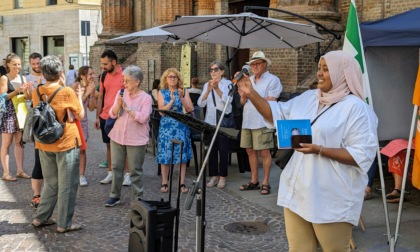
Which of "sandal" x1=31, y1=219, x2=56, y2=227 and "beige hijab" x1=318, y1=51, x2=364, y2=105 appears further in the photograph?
"sandal" x1=31, y1=219, x2=56, y2=227

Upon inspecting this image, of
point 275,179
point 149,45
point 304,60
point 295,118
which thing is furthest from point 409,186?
point 149,45

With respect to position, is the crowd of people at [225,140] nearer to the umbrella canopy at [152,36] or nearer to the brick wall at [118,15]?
the umbrella canopy at [152,36]

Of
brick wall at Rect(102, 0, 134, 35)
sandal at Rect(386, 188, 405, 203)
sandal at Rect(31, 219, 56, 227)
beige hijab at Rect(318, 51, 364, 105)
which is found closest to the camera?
beige hijab at Rect(318, 51, 364, 105)

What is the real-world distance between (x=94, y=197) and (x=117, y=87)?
1.60m

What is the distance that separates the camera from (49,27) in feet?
114

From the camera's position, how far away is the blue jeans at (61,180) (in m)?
5.77

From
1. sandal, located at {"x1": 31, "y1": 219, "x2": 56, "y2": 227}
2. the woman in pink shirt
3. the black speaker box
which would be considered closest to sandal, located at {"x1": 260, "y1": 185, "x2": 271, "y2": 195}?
the woman in pink shirt

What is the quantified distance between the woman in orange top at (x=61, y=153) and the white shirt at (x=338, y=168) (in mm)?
3121

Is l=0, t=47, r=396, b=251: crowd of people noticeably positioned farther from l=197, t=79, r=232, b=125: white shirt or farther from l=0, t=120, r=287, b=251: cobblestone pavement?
l=0, t=120, r=287, b=251: cobblestone pavement

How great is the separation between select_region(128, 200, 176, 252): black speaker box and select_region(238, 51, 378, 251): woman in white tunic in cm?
106

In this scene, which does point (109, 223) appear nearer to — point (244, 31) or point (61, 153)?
point (61, 153)

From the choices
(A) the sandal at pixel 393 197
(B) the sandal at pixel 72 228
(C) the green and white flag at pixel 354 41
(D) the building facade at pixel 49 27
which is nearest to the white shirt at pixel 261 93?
(A) the sandal at pixel 393 197

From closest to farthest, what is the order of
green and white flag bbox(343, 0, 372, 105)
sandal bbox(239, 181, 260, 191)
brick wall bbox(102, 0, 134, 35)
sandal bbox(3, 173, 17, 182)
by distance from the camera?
green and white flag bbox(343, 0, 372, 105)
sandal bbox(239, 181, 260, 191)
sandal bbox(3, 173, 17, 182)
brick wall bbox(102, 0, 134, 35)

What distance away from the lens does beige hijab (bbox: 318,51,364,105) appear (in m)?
3.28
